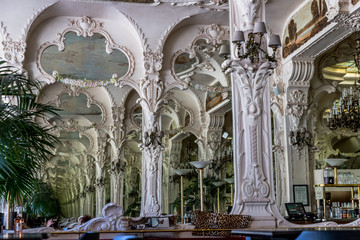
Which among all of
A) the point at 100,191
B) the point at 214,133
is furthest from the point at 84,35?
the point at 100,191

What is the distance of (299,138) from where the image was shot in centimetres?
1366

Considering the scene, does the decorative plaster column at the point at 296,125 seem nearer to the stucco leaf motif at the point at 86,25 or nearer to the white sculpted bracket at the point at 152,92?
the white sculpted bracket at the point at 152,92

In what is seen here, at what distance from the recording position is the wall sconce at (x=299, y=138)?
13664 millimetres

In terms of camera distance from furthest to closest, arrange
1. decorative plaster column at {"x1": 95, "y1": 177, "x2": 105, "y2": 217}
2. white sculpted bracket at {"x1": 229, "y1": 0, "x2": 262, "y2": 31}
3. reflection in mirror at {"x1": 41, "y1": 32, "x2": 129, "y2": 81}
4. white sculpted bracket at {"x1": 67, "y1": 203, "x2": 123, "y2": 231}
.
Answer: decorative plaster column at {"x1": 95, "y1": 177, "x2": 105, "y2": 217}, reflection in mirror at {"x1": 41, "y1": 32, "x2": 129, "y2": 81}, white sculpted bracket at {"x1": 67, "y1": 203, "x2": 123, "y2": 231}, white sculpted bracket at {"x1": 229, "y1": 0, "x2": 262, "y2": 31}

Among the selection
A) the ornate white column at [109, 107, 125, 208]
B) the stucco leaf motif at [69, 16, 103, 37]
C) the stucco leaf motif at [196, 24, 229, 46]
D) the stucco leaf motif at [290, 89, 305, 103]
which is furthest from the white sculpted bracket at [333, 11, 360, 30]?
the ornate white column at [109, 107, 125, 208]

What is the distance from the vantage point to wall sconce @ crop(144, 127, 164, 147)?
13031 mm

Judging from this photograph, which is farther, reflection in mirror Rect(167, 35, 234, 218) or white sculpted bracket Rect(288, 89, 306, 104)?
reflection in mirror Rect(167, 35, 234, 218)

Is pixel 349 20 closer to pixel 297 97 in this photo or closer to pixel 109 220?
pixel 297 97

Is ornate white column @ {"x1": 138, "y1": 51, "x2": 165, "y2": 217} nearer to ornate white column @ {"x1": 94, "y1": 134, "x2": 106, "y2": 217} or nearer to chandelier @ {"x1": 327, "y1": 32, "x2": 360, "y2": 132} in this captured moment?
chandelier @ {"x1": 327, "y1": 32, "x2": 360, "y2": 132}

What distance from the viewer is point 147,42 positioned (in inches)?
518

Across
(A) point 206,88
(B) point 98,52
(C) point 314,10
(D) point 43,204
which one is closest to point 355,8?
(C) point 314,10

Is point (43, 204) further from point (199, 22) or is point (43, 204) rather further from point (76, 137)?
point (199, 22)

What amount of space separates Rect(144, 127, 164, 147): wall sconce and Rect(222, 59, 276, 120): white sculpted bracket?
504 cm

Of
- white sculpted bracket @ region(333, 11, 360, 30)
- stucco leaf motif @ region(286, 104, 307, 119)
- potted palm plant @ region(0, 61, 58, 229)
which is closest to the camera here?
potted palm plant @ region(0, 61, 58, 229)
